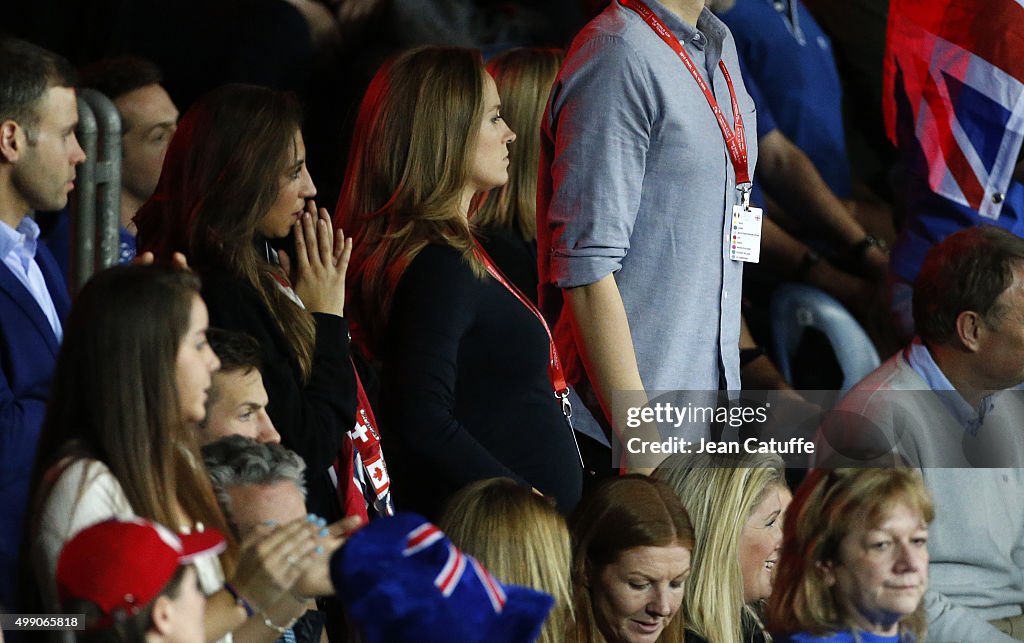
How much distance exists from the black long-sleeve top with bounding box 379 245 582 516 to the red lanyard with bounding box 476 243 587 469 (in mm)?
26

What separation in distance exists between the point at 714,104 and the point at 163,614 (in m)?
1.72

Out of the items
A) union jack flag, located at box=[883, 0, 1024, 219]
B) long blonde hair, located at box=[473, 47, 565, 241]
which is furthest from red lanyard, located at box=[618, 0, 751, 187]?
union jack flag, located at box=[883, 0, 1024, 219]

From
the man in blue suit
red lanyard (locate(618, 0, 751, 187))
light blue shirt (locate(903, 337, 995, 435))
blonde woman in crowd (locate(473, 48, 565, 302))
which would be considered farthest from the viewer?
blonde woman in crowd (locate(473, 48, 565, 302))

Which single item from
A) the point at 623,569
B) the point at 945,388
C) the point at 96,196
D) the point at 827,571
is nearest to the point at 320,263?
the point at 96,196

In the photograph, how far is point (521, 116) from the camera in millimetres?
3709

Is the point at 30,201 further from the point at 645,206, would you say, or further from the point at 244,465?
the point at 645,206

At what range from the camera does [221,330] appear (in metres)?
2.78

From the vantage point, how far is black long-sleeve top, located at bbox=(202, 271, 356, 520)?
2.86 metres

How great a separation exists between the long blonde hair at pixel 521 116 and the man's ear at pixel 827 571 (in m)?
1.09

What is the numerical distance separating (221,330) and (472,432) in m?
0.56

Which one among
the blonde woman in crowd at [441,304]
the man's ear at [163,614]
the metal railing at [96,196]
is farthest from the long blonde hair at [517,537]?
the metal railing at [96,196]

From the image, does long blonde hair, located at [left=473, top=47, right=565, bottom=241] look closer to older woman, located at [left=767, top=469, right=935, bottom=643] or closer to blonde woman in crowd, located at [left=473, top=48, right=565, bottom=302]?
blonde woman in crowd, located at [left=473, top=48, right=565, bottom=302]

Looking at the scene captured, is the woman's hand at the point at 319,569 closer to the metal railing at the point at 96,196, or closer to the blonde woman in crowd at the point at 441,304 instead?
the blonde woman in crowd at the point at 441,304

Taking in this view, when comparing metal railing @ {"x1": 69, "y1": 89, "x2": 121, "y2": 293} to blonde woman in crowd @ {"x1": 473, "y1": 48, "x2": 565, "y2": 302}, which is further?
blonde woman in crowd @ {"x1": 473, "y1": 48, "x2": 565, "y2": 302}
